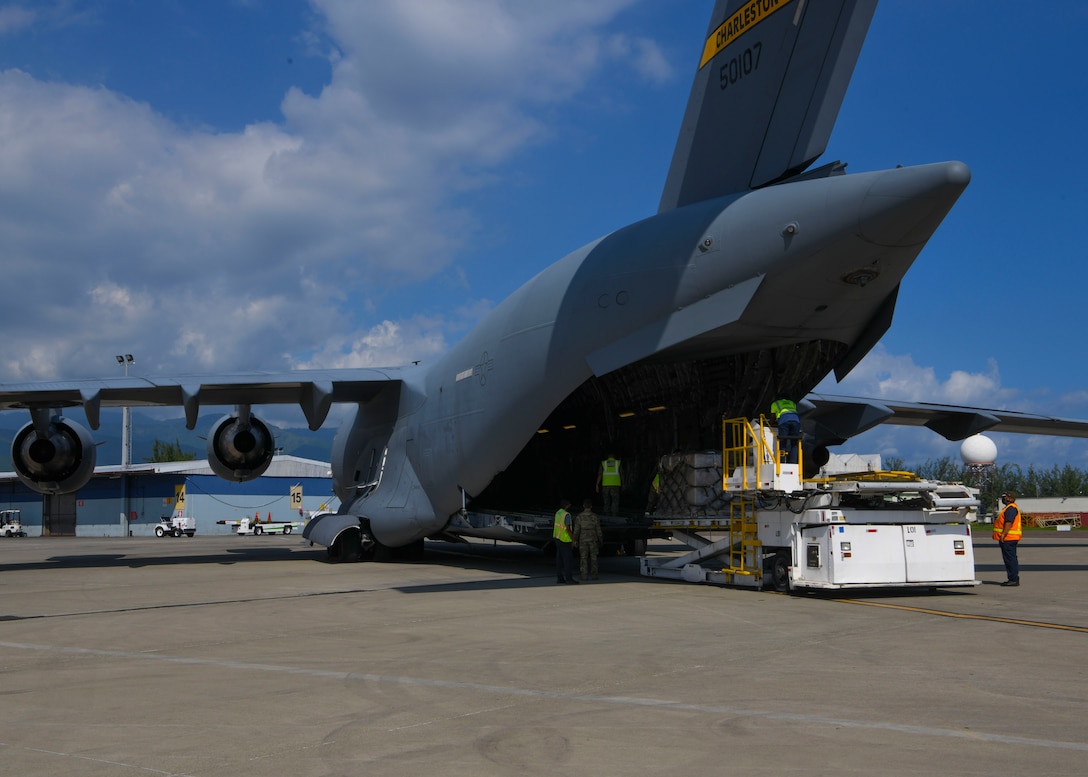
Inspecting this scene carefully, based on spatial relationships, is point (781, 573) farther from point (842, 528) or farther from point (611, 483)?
point (611, 483)

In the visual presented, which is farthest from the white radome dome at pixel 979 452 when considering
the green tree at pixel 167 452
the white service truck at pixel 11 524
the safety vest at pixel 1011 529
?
the green tree at pixel 167 452

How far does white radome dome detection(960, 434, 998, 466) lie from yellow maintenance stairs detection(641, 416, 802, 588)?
2898cm

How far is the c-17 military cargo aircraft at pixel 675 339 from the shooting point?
971 cm

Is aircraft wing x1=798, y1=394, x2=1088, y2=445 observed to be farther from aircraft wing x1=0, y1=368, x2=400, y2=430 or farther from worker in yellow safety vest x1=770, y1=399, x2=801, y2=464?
aircraft wing x1=0, y1=368, x2=400, y2=430

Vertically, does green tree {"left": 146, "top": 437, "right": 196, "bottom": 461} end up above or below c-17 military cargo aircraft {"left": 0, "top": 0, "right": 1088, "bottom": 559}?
above

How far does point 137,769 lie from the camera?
13.0ft

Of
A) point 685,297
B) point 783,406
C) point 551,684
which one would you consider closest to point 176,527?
point 783,406

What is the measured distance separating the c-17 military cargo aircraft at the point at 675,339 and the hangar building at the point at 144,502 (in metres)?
30.1

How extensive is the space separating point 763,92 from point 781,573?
17.5 feet

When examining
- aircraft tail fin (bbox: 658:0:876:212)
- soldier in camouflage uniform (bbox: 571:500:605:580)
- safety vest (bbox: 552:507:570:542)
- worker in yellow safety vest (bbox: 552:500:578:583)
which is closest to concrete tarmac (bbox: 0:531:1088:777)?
worker in yellow safety vest (bbox: 552:500:578:583)

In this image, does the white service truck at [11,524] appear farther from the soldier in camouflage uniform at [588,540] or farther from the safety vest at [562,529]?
the safety vest at [562,529]

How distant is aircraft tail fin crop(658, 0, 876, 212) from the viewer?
9609 millimetres

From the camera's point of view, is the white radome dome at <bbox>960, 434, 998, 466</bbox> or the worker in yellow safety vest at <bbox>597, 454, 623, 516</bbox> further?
the white radome dome at <bbox>960, 434, 998, 466</bbox>

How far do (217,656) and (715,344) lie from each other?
22.0 feet
